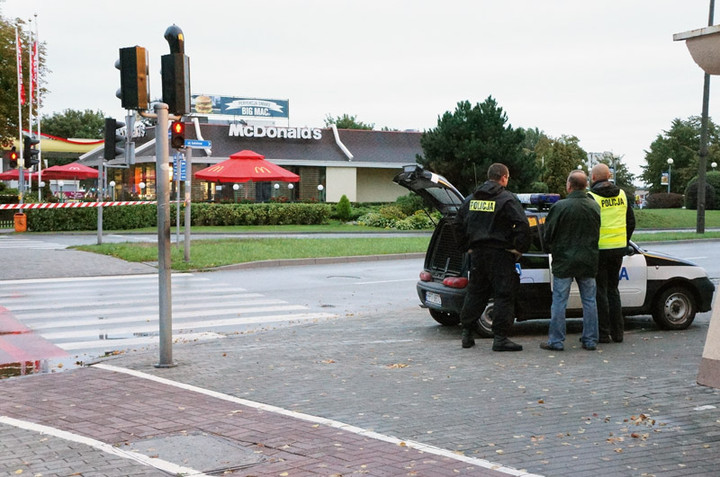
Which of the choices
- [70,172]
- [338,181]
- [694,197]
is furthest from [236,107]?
[694,197]

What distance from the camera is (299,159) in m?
50.3

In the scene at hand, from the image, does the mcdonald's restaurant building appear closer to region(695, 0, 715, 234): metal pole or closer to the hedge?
the hedge

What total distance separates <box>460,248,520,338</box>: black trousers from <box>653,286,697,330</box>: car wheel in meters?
2.45

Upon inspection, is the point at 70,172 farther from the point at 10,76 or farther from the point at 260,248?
the point at 260,248

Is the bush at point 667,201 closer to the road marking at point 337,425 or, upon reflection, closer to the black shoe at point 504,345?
the black shoe at point 504,345

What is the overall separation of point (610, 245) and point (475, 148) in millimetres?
27373

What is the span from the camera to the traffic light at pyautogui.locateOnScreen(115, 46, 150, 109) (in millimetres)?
7961

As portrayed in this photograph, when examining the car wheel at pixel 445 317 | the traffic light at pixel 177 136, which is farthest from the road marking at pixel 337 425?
the traffic light at pixel 177 136

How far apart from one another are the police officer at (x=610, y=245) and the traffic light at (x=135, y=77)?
487cm

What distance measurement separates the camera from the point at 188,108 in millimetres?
8156

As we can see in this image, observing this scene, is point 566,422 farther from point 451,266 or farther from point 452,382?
point 451,266

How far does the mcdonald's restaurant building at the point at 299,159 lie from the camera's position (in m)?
47.8

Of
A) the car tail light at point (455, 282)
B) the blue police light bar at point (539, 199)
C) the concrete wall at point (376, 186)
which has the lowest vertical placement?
the car tail light at point (455, 282)

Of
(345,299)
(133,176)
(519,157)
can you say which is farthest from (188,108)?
(133,176)
